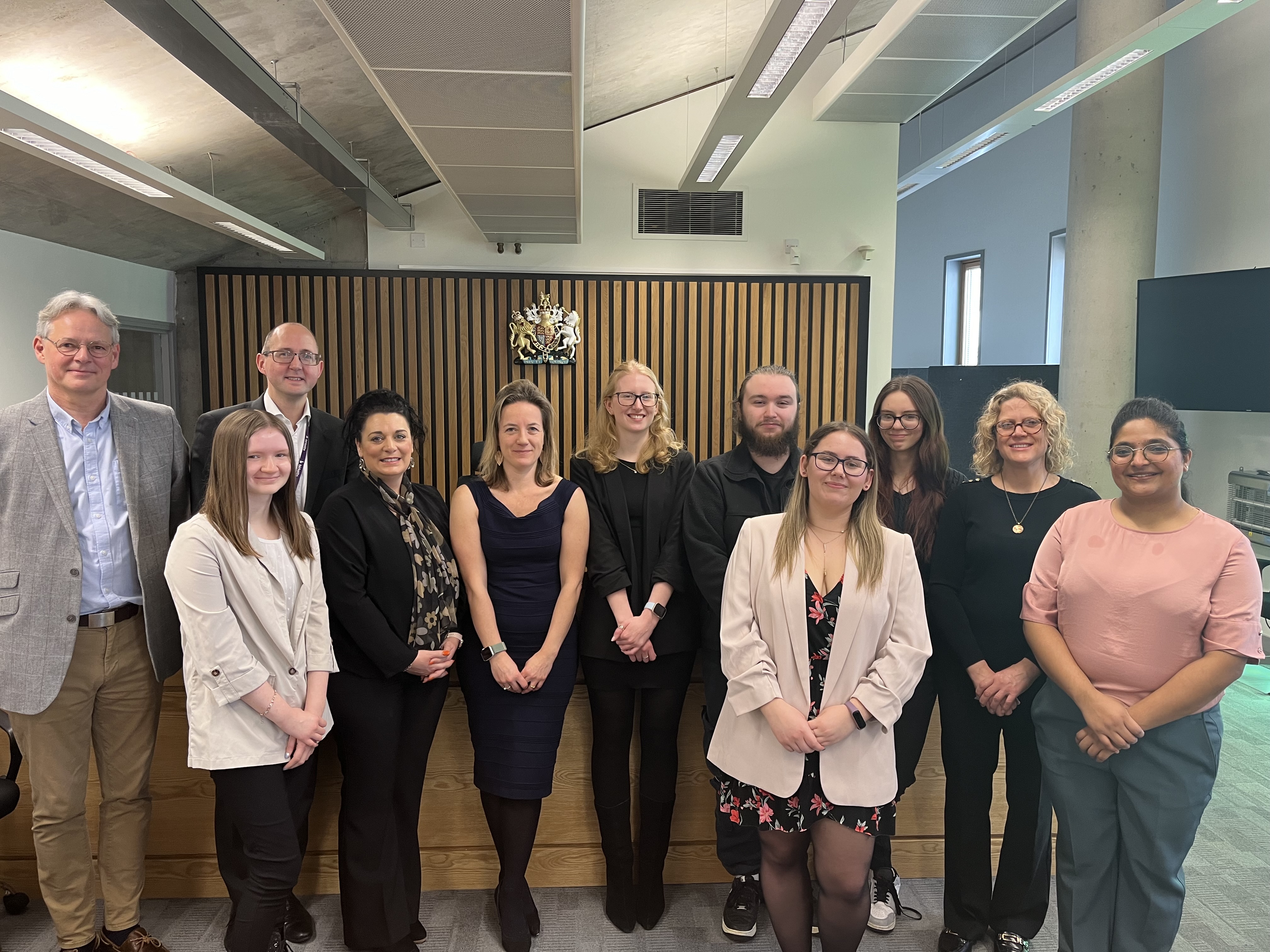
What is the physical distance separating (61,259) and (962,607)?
7.04m

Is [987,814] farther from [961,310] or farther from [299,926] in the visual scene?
[961,310]

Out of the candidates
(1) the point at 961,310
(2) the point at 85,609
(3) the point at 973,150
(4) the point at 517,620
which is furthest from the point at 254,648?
(1) the point at 961,310

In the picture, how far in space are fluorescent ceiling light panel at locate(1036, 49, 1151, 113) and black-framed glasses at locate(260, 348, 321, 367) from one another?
14.0 ft

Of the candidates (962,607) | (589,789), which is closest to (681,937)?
(589,789)

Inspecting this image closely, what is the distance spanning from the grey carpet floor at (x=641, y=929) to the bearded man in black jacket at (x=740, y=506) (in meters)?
0.13

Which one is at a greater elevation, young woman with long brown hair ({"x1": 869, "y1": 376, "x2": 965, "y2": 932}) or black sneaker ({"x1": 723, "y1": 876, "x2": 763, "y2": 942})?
young woman with long brown hair ({"x1": 869, "y1": 376, "x2": 965, "y2": 932})

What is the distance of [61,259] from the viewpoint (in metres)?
6.41

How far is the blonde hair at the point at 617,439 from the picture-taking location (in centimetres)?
259

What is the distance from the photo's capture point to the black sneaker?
2.56 m

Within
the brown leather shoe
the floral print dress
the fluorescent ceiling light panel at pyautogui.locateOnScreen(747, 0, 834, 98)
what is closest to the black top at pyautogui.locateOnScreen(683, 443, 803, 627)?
the floral print dress

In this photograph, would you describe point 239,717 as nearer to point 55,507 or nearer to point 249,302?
point 55,507

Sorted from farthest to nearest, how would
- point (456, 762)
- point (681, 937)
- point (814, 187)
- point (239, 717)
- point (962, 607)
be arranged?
point (814, 187) → point (456, 762) → point (681, 937) → point (962, 607) → point (239, 717)

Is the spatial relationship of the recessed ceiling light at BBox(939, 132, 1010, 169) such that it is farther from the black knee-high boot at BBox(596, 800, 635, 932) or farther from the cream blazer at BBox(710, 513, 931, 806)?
the black knee-high boot at BBox(596, 800, 635, 932)

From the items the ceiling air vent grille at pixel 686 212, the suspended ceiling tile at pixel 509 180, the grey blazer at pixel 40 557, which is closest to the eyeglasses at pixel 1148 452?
the grey blazer at pixel 40 557
